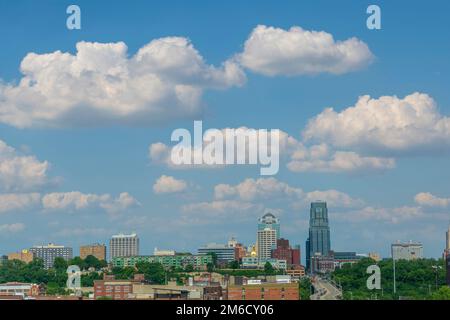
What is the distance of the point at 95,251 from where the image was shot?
4525cm

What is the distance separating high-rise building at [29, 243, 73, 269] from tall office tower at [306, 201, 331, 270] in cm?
1374

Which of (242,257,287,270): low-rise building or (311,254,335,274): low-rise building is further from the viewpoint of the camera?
(311,254,335,274): low-rise building

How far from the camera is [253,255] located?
4750cm

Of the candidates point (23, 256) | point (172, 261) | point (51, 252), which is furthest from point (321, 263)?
point (23, 256)

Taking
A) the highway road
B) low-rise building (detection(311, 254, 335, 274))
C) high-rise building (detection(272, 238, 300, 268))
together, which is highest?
high-rise building (detection(272, 238, 300, 268))

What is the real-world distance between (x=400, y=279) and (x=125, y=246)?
22671mm

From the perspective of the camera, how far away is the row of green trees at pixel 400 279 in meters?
23.6

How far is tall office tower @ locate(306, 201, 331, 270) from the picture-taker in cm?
3744

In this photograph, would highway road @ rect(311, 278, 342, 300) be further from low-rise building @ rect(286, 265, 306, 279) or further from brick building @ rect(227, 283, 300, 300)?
low-rise building @ rect(286, 265, 306, 279)

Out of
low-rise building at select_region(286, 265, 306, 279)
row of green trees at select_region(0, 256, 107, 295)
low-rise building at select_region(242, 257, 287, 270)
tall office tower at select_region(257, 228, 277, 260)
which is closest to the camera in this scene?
→ row of green trees at select_region(0, 256, 107, 295)

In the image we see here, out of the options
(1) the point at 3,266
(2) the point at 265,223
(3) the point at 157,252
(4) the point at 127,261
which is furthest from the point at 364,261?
→ (3) the point at 157,252

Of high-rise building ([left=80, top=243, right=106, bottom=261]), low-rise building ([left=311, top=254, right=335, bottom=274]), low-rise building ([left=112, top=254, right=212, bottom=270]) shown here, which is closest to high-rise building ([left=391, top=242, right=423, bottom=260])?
low-rise building ([left=311, top=254, right=335, bottom=274])
